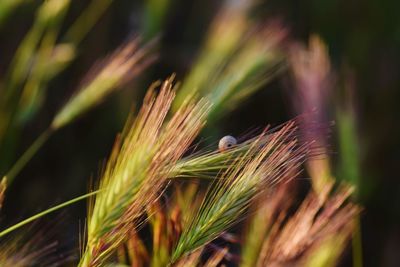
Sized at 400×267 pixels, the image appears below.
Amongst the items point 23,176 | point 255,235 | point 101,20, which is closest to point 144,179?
point 255,235

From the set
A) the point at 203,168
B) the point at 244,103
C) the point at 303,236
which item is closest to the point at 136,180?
the point at 203,168

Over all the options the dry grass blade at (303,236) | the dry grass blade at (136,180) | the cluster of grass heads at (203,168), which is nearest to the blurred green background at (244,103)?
the cluster of grass heads at (203,168)

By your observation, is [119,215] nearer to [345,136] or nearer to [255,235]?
[255,235]

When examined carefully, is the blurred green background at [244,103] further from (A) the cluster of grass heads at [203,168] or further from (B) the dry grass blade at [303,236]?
(B) the dry grass blade at [303,236]

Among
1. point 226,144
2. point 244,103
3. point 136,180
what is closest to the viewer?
point 136,180

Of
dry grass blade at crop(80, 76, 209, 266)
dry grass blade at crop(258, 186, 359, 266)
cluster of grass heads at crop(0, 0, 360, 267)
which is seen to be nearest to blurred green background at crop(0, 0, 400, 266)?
cluster of grass heads at crop(0, 0, 360, 267)

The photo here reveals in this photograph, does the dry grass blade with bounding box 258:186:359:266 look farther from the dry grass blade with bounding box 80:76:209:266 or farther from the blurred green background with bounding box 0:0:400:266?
the blurred green background with bounding box 0:0:400:266

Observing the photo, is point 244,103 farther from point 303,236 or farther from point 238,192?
point 238,192
